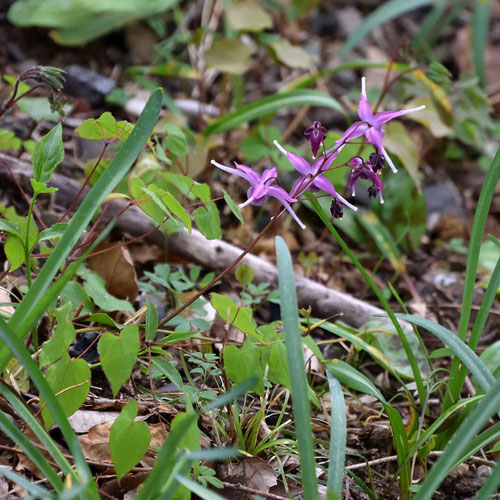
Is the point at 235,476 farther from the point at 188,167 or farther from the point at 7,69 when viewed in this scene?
the point at 7,69

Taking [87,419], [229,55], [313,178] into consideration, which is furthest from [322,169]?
[229,55]

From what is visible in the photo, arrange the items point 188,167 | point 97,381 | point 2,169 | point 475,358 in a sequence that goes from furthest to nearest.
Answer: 1. point 188,167
2. point 2,169
3. point 97,381
4. point 475,358

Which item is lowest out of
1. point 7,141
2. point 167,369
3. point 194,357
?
point 194,357

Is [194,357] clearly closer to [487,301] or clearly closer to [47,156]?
[47,156]

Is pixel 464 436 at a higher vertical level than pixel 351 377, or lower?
higher

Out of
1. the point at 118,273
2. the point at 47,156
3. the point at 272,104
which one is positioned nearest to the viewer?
the point at 47,156

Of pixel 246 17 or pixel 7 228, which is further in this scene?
pixel 246 17

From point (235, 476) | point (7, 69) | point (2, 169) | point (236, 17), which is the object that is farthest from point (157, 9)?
point (235, 476)

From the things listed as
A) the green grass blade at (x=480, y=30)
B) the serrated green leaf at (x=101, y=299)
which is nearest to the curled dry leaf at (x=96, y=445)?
the serrated green leaf at (x=101, y=299)

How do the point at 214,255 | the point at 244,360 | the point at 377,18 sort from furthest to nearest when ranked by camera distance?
the point at 377,18 → the point at 214,255 → the point at 244,360
